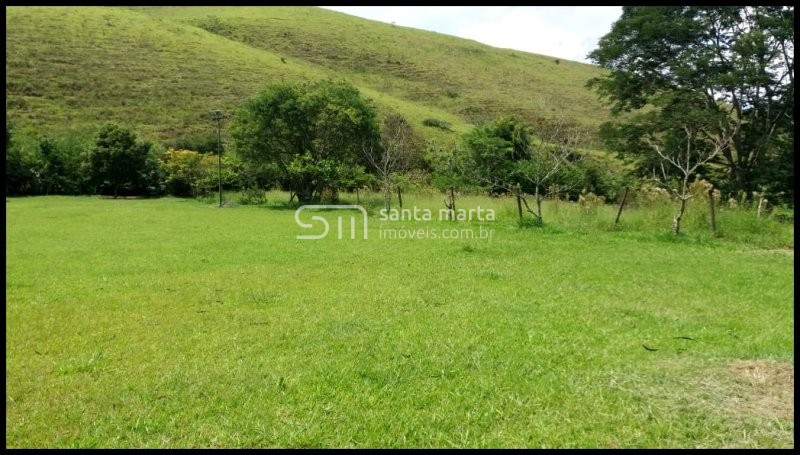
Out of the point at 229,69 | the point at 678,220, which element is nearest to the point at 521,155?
the point at 678,220

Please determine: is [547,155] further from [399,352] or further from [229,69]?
[229,69]

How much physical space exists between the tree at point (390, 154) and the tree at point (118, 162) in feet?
46.6

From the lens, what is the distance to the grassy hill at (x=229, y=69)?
38.2 metres

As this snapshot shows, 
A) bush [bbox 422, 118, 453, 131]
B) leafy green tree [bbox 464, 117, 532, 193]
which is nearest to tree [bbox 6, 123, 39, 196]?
leafy green tree [bbox 464, 117, 532, 193]

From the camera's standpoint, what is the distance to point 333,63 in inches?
2281

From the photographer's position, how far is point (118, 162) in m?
28.2

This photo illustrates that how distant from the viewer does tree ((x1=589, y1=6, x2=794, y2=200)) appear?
16.2 metres

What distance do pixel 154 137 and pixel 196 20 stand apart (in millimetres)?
36655

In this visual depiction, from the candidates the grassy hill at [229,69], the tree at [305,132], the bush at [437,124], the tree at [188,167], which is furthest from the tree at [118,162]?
the bush at [437,124]

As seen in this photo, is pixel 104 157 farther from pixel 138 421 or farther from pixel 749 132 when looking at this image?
pixel 749 132

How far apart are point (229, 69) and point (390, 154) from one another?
31.2 metres

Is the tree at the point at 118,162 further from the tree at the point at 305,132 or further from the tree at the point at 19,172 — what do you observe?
the tree at the point at 305,132

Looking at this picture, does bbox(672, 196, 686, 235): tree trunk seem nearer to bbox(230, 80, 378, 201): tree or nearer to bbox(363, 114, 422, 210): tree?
bbox(363, 114, 422, 210): tree

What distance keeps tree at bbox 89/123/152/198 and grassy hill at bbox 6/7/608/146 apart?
23.0 ft
